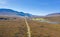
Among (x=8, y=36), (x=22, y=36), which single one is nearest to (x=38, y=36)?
(x=22, y=36)

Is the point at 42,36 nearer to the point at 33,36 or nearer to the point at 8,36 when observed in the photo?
the point at 33,36

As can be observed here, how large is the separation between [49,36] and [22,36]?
4314mm

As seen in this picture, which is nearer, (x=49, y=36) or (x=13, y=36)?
(x=13, y=36)

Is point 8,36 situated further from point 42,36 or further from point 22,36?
point 42,36

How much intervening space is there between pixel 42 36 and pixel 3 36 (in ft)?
19.6

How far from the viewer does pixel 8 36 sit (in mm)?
22812

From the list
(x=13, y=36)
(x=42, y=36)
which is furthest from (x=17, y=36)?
(x=42, y=36)

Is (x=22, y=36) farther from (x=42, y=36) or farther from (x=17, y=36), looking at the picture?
(x=42, y=36)

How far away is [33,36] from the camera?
2361 centimetres

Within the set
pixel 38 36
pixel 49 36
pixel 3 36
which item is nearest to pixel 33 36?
pixel 38 36

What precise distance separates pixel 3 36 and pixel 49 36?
23.1 ft

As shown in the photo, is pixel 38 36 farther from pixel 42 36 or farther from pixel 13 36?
pixel 13 36

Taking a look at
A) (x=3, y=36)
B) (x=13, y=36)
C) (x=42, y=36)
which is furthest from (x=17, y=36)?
(x=42, y=36)

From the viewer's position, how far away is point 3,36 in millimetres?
22734
